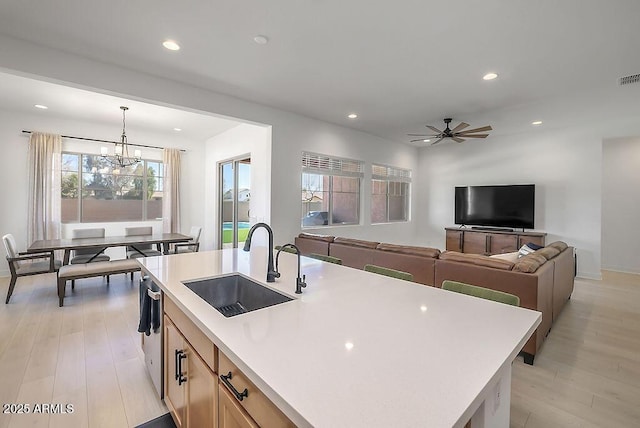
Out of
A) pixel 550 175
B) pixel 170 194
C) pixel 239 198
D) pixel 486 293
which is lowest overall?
pixel 486 293

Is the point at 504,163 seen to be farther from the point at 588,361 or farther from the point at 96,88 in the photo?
the point at 96,88

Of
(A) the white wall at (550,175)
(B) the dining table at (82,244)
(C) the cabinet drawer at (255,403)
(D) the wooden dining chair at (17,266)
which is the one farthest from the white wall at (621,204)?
(D) the wooden dining chair at (17,266)

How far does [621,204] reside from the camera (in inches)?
233

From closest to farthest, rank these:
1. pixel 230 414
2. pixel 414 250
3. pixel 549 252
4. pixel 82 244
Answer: pixel 230 414 < pixel 549 252 < pixel 414 250 < pixel 82 244

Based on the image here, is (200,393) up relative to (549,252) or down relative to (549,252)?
down

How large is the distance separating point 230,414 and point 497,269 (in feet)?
8.39

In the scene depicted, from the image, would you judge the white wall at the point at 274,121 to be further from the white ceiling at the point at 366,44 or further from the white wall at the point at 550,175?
the white wall at the point at 550,175

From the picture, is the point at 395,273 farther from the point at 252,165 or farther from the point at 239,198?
the point at 239,198

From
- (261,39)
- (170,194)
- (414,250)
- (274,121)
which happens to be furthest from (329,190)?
(170,194)

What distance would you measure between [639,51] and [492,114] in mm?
2090

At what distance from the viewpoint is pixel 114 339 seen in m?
2.83

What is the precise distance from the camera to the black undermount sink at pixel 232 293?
1.76 meters

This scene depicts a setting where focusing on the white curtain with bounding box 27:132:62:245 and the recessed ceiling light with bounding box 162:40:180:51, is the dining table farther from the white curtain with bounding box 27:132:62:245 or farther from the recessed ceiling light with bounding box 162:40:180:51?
the recessed ceiling light with bounding box 162:40:180:51

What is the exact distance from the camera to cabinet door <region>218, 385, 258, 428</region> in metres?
0.92
